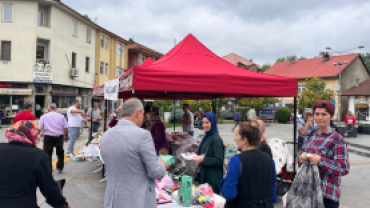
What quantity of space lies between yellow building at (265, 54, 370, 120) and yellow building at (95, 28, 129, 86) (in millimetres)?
23735

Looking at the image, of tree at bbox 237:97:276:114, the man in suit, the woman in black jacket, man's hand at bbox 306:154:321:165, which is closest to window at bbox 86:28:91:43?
tree at bbox 237:97:276:114

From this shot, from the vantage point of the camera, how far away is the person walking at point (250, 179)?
7.88 ft

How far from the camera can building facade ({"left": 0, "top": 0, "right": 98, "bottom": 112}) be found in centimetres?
2320

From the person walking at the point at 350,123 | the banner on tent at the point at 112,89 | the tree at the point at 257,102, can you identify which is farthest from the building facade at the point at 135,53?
the banner on tent at the point at 112,89

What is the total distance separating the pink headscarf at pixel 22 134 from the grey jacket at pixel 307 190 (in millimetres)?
2507

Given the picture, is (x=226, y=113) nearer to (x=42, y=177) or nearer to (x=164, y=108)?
(x=164, y=108)

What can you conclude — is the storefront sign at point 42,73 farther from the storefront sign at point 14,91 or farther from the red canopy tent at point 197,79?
the red canopy tent at point 197,79

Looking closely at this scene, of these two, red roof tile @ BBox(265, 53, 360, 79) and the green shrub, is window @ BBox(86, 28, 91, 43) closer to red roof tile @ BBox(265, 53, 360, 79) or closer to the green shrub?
the green shrub

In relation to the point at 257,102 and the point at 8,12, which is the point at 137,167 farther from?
the point at 257,102

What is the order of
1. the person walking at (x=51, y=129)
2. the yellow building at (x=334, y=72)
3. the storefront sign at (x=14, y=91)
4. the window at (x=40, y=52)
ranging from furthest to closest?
the yellow building at (x=334, y=72)
the window at (x=40, y=52)
the storefront sign at (x=14, y=91)
the person walking at (x=51, y=129)

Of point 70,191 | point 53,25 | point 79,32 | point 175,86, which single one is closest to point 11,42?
point 53,25

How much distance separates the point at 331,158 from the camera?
2.82 m

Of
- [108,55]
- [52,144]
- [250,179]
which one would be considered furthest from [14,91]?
[250,179]

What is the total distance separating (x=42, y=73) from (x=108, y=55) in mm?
11408
